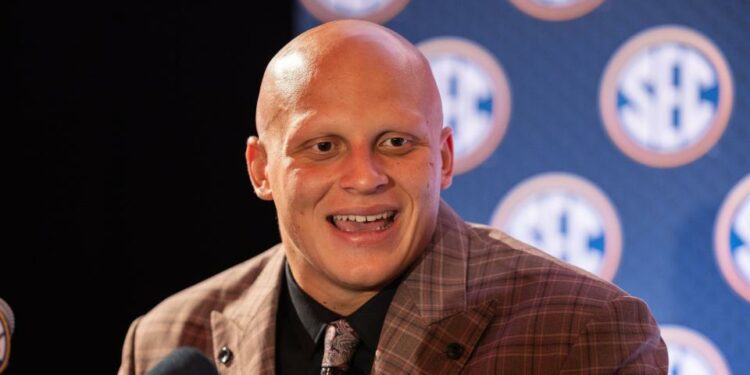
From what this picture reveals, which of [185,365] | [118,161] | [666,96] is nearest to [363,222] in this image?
[185,365]

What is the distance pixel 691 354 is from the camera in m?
2.31

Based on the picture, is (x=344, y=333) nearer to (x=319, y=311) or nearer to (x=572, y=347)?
(x=319, y=311)

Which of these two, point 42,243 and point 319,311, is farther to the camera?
point 42,243

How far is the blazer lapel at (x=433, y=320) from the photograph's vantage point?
186 cm

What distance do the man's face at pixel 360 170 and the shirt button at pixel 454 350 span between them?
0.55 feet

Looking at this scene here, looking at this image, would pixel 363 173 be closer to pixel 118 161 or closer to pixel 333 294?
pixel 333 294

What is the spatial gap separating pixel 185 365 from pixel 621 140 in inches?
61.3

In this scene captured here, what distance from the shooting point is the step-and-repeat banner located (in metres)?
2.31

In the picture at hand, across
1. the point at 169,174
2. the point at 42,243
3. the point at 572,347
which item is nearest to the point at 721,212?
the point at 572,347

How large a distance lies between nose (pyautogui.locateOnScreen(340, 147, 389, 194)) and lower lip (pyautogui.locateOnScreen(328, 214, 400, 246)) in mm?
79

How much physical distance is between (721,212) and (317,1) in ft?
3.88

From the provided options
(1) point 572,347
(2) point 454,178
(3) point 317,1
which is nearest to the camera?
(1) point 572,347

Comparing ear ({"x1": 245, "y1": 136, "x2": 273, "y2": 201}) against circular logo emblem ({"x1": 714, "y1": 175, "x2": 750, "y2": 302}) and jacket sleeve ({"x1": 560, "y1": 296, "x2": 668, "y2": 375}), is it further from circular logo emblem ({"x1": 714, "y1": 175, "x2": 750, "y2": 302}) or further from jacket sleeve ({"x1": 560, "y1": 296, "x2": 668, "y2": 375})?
circular logo emblem ({"x1": 714, "y1": 175, "x2": 750, "y2": 302})

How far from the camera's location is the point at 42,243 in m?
2.87
